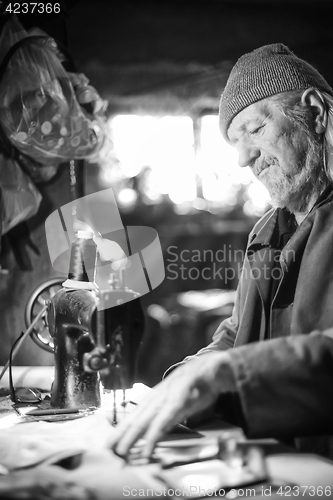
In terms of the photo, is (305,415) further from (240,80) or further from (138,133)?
(138,133)

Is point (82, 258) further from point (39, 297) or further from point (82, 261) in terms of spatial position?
point (39, 297)

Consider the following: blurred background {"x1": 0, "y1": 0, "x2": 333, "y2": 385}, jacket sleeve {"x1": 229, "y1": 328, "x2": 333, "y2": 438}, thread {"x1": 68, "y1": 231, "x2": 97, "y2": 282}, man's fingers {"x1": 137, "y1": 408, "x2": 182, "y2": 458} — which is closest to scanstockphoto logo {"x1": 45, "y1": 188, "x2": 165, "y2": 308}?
blurred background {"x1": 0, "y1": 0, "x2": 333, "y2": 385}

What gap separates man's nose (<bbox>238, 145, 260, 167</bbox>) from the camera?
1.67m

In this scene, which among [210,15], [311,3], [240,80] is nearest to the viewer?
[240,80]

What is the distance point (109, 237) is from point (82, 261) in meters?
1.29

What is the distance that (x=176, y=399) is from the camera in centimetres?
92

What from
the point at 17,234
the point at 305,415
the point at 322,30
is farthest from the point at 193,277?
the point at 305,415

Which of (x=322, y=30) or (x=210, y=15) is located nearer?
(x=322, y=30)

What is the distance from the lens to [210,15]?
2619 millimetres

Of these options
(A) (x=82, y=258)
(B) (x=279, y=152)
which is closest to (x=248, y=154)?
(B) (x=279, y=152)

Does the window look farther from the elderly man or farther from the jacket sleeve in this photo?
the jacket sleeve

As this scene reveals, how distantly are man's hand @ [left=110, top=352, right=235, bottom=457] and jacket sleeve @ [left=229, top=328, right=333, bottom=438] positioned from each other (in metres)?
0.05

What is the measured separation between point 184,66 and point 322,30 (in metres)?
0.82

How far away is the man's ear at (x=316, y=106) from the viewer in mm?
1606
